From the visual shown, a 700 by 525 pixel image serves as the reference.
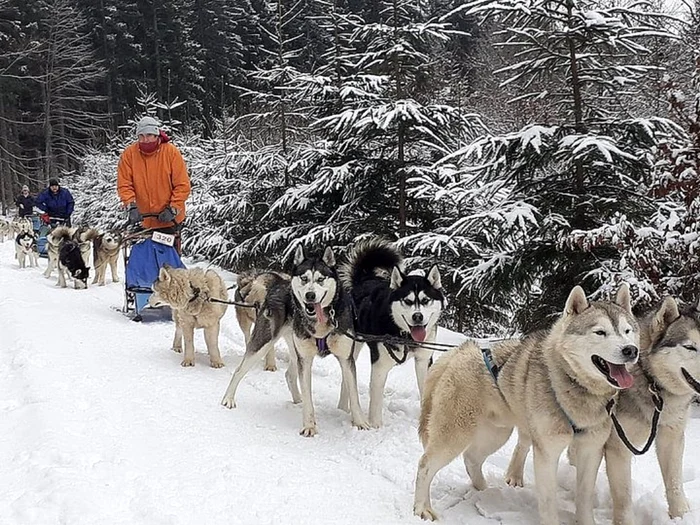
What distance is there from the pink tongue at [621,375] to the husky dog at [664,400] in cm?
23

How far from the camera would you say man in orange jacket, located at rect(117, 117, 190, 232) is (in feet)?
26.1

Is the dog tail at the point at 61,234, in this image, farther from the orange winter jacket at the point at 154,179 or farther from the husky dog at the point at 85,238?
the orange winter jacket at the point at 154,179

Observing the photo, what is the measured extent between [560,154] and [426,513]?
3.89 metres

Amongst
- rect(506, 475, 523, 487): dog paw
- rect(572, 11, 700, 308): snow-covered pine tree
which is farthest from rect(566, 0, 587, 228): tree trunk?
rect(506, 475, 523, 487): dog paw

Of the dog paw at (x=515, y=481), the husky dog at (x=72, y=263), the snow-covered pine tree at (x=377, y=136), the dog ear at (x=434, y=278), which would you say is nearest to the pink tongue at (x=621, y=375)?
the dog paw at (x=515, y=481)

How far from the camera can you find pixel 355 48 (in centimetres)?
1029

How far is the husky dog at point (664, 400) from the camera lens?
2867 millimetres

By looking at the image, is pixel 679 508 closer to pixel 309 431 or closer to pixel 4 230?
pixel 309 431

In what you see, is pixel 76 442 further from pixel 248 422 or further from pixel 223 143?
pixel 223 143

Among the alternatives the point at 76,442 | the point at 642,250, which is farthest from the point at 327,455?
the point at 642,250

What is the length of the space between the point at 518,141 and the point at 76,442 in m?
4.66

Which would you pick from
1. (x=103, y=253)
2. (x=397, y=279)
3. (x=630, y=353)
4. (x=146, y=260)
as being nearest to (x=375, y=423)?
(x=397, y=279)

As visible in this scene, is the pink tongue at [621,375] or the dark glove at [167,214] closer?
the pink tongue at [621,375]

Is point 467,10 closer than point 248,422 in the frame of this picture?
No
